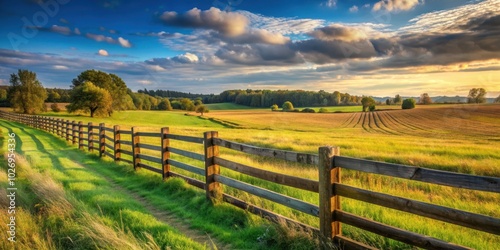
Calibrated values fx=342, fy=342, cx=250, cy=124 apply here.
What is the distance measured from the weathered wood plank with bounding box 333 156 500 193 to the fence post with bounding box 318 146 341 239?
0.12 metres

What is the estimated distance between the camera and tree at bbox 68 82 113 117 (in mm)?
60969

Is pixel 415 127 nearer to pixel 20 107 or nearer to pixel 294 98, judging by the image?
pixel 20 107

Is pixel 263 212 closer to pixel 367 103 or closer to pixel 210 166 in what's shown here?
pixel 210 166

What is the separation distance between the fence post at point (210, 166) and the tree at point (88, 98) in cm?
5961

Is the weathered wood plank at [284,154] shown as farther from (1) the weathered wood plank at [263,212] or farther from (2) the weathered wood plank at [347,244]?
(2) the weathered wood plank at [347,244]

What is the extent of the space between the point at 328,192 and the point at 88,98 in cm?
6407

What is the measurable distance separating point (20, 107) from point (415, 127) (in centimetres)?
6838

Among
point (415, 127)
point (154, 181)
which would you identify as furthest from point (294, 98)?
point (154, 181)

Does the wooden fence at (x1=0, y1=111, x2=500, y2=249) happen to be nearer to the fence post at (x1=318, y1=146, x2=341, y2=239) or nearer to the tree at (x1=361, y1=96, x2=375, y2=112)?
the fence post at (x1=318, y1=146, x2=341, y2=239)

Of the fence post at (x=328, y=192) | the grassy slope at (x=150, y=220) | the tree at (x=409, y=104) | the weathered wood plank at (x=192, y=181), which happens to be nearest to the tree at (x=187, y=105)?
the tree at (x=409, y=104)

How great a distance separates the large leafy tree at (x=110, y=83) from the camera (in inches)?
2756

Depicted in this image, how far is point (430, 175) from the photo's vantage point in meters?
3.92

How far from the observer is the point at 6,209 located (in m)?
6.28

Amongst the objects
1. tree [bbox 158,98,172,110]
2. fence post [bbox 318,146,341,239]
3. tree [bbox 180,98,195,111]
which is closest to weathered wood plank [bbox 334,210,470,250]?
fence post [bbox 318,146,341,239]
